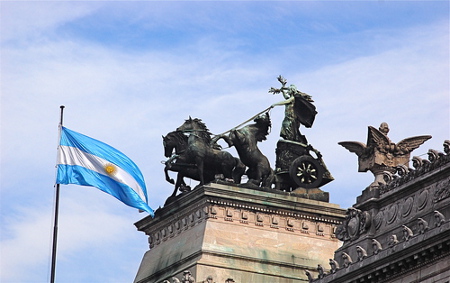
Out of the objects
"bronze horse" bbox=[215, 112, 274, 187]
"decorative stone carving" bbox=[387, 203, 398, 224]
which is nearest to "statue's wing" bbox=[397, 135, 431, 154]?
"decorative stone carving" bbox=[387, 203, 398, 224]

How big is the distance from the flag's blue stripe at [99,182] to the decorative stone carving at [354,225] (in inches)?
373

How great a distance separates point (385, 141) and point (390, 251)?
7509 mm

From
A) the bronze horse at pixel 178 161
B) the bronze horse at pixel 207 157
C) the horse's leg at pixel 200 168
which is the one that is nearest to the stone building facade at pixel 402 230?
the horse's leg at pixel 200 168

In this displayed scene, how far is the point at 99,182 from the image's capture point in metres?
79.0

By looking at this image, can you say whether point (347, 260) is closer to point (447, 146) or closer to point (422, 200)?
point (422, 200)

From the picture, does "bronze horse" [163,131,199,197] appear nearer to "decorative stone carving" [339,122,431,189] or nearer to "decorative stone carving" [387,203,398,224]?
"decorative stone carving" [339,122,431,189]

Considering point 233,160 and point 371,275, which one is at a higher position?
point 233,160

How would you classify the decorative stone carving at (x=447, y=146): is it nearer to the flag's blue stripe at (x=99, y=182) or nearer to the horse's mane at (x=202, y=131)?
the flag's blue stripe at (x=99, y=182)

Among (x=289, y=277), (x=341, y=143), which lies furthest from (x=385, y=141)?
(x=289, y=277)

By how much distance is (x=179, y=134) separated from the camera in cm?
9575

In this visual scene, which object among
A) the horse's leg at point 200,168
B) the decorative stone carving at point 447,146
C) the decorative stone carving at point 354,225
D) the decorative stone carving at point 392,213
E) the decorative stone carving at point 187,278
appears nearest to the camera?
the decorative stone carving at point 447,146

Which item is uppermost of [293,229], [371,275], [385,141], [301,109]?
[301,109]

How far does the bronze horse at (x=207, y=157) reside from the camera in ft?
308

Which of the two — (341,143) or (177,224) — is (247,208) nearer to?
(177,224)
